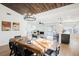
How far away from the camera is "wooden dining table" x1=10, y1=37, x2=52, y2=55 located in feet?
8.08

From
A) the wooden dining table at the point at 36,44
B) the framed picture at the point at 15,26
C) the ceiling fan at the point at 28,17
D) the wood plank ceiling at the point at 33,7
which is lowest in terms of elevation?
the wooden dining table at the point at 36,44

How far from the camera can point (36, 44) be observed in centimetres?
252

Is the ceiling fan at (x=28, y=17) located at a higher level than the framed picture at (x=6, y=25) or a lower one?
higher

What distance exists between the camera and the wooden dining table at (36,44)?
246cm

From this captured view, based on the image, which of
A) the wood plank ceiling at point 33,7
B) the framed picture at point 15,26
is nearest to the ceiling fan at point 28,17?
the wood plank ceiling at point 33,7

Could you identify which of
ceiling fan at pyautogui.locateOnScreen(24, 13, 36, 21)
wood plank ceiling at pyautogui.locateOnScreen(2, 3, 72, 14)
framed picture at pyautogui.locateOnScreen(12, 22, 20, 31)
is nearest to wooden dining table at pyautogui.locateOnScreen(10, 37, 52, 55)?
framed picture at pyautogui.locateOnScreen(12, 22, 20, 31)

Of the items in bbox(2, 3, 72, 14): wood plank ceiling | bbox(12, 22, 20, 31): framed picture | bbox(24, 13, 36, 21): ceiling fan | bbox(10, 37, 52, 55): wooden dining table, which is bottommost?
bbox(10, 37, 52, 55): wooden dining table

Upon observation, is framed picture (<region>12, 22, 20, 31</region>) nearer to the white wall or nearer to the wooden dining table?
the white wall

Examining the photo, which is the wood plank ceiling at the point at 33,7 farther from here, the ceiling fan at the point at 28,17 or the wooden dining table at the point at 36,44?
the wooden dining table at the point at 36,44

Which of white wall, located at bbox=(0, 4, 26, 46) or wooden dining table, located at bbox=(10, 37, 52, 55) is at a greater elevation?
white wall, located at bbox=(0, 4, 26, 46)

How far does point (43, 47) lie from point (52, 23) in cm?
51

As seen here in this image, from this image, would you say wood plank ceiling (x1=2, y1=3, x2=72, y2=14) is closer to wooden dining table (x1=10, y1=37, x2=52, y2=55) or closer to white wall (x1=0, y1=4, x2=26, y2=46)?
white wall (x1=0, y1=4, x2=26, y2=46)

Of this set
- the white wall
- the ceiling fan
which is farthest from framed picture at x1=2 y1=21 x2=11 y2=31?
the ceiling fan

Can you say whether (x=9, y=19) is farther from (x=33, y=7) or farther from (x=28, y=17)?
(x=33, y=7)
